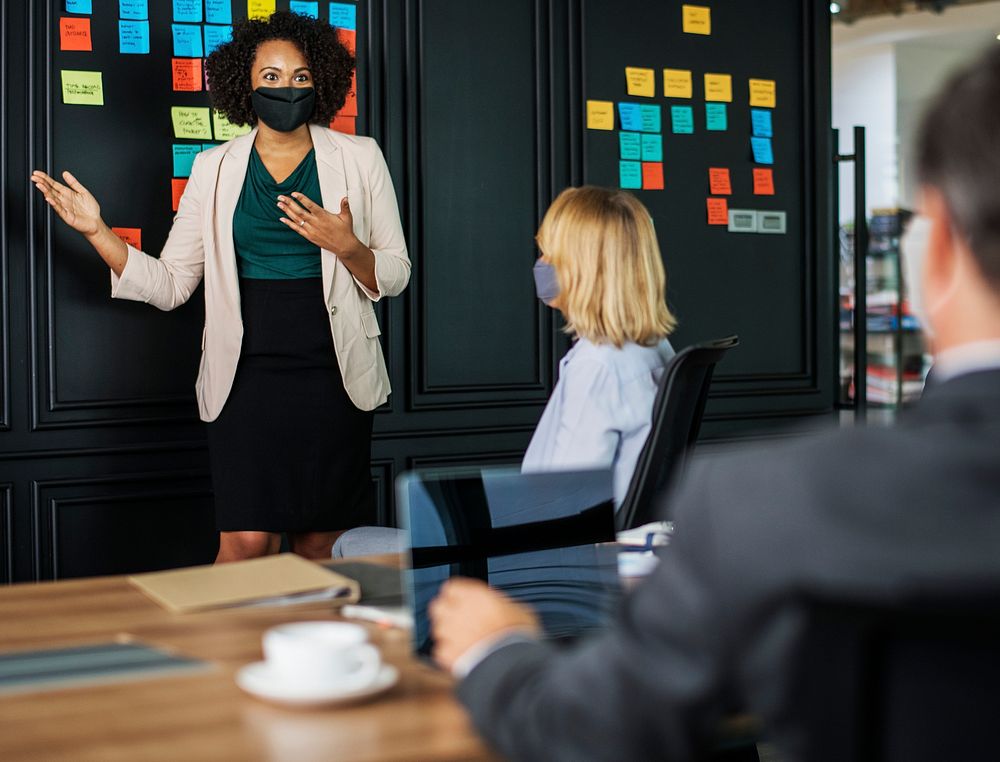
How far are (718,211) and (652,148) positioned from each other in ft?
1.27

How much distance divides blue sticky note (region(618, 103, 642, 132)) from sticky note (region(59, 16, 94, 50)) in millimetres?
1894

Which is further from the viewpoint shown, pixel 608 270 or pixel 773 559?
pixel 608 270

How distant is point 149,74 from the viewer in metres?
3.65

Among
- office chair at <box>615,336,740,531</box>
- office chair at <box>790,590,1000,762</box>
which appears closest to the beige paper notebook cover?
office chair at <box>615,336,740,531</box>

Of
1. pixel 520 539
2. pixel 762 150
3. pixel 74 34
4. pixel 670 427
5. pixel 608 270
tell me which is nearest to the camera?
pixel 520 539

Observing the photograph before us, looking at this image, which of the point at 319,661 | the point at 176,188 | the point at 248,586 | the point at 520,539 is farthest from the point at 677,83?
the point at 319,661

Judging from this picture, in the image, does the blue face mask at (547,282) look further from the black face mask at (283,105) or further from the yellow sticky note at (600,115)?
the yellow sticky note at (600,115)

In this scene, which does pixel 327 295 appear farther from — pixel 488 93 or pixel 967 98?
pixel 967 98

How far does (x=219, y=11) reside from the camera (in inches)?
147

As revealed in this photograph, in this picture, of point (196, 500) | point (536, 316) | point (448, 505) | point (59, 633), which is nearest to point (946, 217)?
point (448, 505)

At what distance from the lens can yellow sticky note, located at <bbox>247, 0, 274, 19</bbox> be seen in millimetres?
3777

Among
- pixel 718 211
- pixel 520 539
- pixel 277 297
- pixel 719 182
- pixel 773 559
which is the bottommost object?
pixel 520 539

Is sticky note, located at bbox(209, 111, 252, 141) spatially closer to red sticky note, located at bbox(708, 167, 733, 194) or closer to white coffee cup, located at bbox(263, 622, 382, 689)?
red sticky note, located at bbox(708, 167, 733, 194)

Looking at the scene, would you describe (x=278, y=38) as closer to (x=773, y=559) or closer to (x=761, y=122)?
(x=761, y=122)
